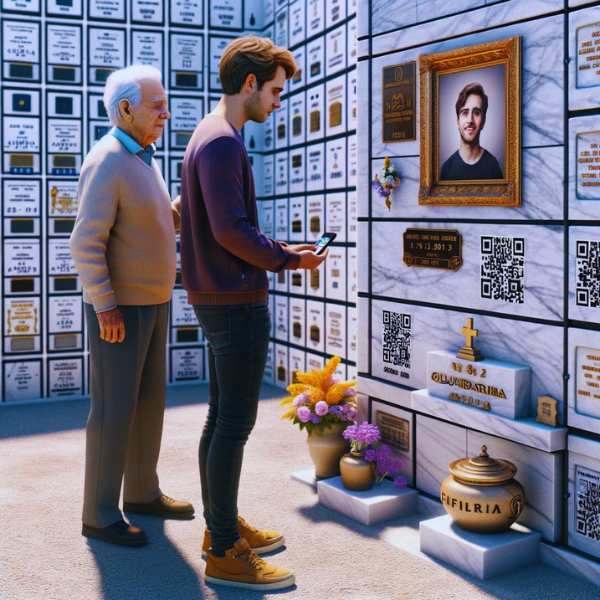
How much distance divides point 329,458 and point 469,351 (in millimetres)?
802

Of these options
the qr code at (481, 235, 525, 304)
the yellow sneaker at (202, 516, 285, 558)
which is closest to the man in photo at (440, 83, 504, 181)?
the qr code at (481, 235, 525, 304)

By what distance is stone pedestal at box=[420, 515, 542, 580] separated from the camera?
7.54 feet

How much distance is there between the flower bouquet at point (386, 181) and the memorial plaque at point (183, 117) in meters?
2.33

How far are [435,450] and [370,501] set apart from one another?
301mm

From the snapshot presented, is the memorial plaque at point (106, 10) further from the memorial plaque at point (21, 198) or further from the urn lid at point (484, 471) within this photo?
the urn lid at point (484, 471)

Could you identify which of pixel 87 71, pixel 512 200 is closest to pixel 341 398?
pixel 512 200

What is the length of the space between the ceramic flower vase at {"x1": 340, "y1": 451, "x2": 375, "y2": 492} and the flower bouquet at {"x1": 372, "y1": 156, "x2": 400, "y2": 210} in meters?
0.96

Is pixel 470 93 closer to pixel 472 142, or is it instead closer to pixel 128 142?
pixel 472 142

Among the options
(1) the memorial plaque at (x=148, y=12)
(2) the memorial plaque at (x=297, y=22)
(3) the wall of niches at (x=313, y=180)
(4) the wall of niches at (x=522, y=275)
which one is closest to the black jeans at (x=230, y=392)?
(4) the wall of niches at (x=522, y=275)

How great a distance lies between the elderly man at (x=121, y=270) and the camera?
250 cm

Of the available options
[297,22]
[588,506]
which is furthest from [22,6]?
[588,506]

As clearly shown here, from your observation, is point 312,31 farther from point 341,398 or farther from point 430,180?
point 341,398

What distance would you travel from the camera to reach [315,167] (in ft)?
14.4

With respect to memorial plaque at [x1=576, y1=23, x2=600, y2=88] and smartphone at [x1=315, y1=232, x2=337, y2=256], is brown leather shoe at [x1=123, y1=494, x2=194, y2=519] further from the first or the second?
memorial plaque at [x1=576, y1=23, x2=600, y2=88]
